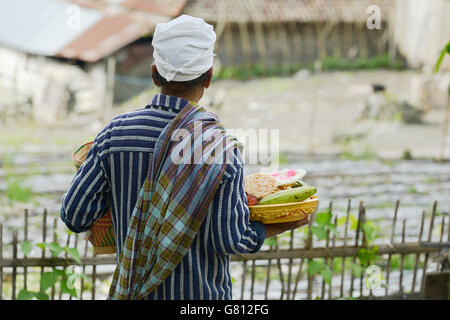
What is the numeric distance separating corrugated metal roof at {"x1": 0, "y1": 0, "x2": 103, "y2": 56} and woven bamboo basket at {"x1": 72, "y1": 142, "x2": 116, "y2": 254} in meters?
13.8

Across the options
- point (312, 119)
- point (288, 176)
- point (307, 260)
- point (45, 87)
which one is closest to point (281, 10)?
point (312, 119)

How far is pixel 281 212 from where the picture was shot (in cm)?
223

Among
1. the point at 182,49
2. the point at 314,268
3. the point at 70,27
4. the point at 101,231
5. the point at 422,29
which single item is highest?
the point at 422,29

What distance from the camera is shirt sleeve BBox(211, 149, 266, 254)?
Answer: 2025 millimetres

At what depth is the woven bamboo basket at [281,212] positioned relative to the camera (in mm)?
2207

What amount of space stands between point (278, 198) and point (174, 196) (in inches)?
18.1

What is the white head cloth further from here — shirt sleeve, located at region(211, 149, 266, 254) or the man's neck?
shirt sleeve, located at region(211, 149, 266, 254)

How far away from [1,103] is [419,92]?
1008 centimetres

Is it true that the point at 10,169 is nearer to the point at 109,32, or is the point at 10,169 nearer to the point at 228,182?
the point at 228,182

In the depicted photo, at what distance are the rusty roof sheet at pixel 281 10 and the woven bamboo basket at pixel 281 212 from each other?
1732 centimetres

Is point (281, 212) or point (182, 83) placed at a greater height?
point (182, 83)

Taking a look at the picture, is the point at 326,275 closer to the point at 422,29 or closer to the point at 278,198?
the point at 278,198

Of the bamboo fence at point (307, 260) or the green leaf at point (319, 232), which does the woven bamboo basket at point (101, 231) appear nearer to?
the bamboo fence at point (307, 260)
